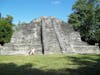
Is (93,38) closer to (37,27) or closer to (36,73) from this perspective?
(37,27)

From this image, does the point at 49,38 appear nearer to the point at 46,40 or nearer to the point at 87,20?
the point at 46,40

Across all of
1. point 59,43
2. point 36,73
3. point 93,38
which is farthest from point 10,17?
point 36,73

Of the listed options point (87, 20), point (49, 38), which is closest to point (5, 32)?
point (87, 20)

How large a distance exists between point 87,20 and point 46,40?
80.6ft

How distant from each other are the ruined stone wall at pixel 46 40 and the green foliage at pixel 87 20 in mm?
18808

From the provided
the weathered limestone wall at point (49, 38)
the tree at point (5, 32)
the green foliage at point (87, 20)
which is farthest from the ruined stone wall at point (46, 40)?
the tree at point (5, 32)

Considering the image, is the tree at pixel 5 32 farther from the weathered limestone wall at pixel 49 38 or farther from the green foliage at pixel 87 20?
the weathered limestone wall at pixel 49 38

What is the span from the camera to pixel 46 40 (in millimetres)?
24609

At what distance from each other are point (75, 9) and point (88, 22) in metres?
3.74

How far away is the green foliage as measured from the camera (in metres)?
47.6

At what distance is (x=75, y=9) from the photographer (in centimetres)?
4975

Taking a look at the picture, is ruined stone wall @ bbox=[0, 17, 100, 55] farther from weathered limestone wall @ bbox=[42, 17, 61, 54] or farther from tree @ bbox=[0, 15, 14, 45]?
tree @ bbox=[0, 15, 14, 45]

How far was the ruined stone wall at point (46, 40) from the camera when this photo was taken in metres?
23.4

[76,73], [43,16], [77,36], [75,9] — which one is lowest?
[76,73]
